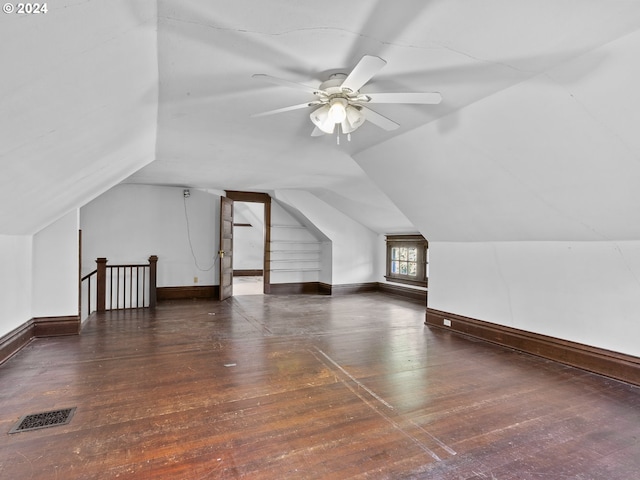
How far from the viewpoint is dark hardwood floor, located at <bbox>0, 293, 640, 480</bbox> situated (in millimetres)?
1989

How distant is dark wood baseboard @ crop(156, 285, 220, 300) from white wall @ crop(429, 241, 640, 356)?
488cm

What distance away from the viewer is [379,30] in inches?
75.4

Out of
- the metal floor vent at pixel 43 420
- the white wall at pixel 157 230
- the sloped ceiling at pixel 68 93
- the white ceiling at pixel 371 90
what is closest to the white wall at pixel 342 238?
the white wall at pixel 157 230

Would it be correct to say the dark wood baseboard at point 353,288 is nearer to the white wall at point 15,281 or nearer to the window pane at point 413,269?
the window pane at point 413,269

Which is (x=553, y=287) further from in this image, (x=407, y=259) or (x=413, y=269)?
(x=407, y=259)

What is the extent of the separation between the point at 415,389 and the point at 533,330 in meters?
1.90

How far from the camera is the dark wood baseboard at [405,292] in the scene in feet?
24.7

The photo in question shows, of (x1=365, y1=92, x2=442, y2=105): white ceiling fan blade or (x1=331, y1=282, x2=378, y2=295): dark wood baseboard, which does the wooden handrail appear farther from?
(x1=365, y1=92, x2=442, y2=105): white ceiling fan blade

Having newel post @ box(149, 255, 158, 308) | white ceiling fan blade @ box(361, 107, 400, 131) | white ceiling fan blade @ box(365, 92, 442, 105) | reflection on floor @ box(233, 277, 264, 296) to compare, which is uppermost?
white ceiling fan blade @ box(361, 107, 400, 131)

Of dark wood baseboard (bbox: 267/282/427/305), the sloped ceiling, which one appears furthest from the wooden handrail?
the sloped ceiling

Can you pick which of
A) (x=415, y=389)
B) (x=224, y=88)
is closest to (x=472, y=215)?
(x=415, y=389)

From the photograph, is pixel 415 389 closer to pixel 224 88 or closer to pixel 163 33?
pixel 224 88

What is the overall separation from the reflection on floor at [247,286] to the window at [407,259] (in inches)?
131

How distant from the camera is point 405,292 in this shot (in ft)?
26.3
